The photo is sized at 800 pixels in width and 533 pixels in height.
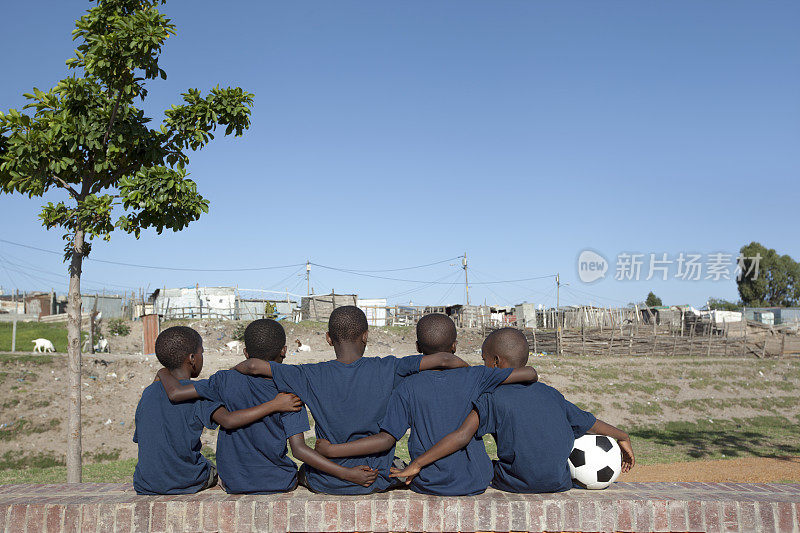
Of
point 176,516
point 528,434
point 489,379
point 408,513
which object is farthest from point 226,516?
point 528,434

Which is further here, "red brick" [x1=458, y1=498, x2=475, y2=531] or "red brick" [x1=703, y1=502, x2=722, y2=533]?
"red brick" [x1=703, y1=502, x2=722, y2=533]

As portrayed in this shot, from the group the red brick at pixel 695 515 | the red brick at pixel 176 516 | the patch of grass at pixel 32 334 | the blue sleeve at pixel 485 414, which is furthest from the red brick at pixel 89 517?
the patch of grass at pixel 32 334

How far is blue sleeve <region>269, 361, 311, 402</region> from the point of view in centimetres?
348

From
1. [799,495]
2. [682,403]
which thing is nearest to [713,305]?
[682,403]

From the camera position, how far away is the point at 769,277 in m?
68.4

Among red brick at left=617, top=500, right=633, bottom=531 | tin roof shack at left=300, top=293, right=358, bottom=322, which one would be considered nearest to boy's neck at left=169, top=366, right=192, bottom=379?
red brick at left=617, top=500, right=633, bottom=531

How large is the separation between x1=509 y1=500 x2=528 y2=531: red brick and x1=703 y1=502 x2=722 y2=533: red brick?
1098 millimetres

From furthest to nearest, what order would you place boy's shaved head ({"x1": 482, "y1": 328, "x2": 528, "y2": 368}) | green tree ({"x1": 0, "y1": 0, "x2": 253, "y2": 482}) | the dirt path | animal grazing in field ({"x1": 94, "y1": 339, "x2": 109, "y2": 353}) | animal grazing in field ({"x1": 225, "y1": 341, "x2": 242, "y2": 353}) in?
1. animal grazing in field ({"x1": 225, "y1": 341, "x2": 242, "y2": 353})
2. animal grazing in field ({"x1": 94, "y1": 339, "x2": 109, "y2": 353})
3. the dirt path
4. green tree ({"x1": 0, "y1": 0, "x2": 253, "y2": 482})
5. boy's shaved head ({"x1": 482, "y1": 328, "x2": 528, "y2": 368})

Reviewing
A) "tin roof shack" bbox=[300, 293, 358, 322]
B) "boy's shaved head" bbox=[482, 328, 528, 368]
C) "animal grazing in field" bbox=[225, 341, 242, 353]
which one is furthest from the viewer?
"tin roof shack" bbox=[300, 293, 358, 322]

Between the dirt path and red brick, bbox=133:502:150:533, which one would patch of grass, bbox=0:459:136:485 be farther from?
the dirt path

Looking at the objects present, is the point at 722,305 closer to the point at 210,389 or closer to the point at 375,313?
the point at 375,313

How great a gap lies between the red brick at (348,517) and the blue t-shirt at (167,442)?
972 mm

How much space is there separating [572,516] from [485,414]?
30.0 inches

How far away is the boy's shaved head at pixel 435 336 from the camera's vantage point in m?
3.72
